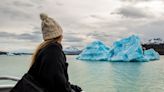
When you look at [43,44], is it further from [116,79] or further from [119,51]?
[119,51]

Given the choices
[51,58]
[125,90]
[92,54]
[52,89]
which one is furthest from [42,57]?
[92,54]

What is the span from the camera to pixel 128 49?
111 feet

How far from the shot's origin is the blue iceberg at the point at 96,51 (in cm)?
3918

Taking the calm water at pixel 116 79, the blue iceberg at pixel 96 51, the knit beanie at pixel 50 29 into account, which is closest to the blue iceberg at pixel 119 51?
the blue iceberg at pixel 96 51

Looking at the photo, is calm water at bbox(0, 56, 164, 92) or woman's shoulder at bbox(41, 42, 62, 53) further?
calm water at bbox(0, 56, 164, 92)

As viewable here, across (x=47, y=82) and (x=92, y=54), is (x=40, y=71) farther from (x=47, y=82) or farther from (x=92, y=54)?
(x=92, y=54)

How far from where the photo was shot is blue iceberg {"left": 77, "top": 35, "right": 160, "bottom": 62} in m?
33.9

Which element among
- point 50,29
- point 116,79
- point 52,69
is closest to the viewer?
point 52,69

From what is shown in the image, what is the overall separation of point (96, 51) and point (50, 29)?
3847 centimetres

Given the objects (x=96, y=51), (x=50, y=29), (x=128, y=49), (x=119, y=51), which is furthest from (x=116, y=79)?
(x=96, y=51)

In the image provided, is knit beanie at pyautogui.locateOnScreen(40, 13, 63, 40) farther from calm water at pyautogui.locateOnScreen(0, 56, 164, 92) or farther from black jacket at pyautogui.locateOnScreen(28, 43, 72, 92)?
calm water at pyautogui.locateOnScreen(0, 56, 164, 92)

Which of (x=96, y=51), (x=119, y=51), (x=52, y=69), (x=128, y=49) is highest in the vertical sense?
(x=52, y=69)

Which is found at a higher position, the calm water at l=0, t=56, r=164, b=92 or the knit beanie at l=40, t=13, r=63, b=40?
the knit beanie at l=40, t=13, r=63, b=40

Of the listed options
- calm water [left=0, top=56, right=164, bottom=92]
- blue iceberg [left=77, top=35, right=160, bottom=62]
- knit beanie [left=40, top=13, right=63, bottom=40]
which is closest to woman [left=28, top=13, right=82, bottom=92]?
knit beanie [left=40, top=13, right=63, bottom=40]
